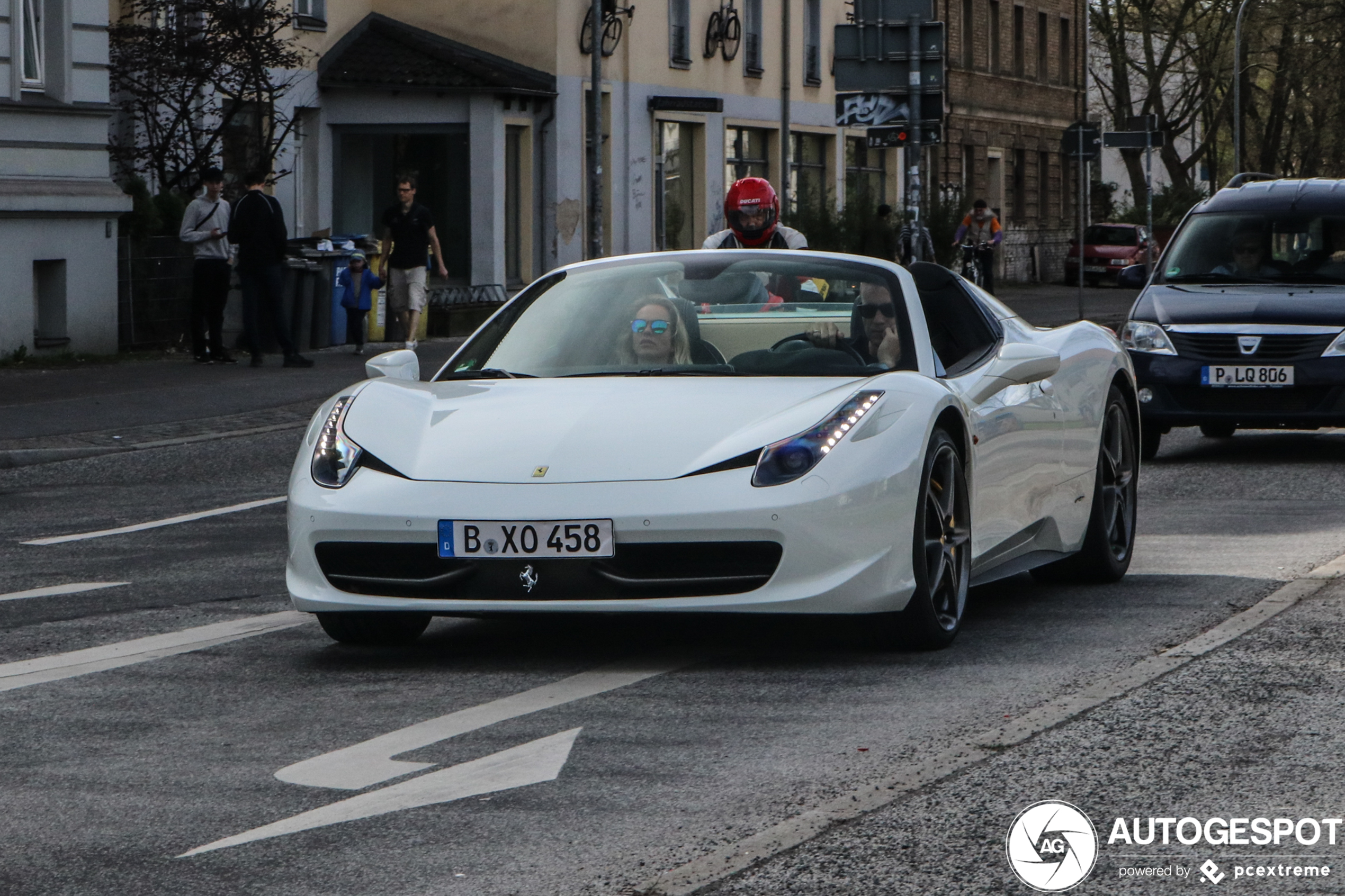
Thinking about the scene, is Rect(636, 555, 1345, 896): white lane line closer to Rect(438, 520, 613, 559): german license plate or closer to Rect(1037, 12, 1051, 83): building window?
Rect(438, 520, 613, 559): german license plate

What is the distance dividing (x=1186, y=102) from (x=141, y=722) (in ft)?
232

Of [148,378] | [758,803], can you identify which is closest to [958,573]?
[758,803]

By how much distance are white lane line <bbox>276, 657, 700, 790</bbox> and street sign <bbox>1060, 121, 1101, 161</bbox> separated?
28812 millimetres

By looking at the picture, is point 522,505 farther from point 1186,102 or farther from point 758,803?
point 1186,102

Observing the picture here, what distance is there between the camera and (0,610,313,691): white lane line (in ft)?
22.2

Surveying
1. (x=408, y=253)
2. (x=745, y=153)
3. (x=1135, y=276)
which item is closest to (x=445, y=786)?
(x=1135, y=276)

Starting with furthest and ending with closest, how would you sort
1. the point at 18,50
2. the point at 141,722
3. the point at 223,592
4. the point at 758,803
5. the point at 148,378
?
the point at 18,50 → the point at 148,378 → the point at 223,592 → the point at 141,722 → the point at 758,803

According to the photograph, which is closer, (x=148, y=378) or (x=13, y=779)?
(x=13, y=779)

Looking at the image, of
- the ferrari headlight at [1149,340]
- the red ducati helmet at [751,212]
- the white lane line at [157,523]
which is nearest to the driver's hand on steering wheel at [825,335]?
the red ducati helmet at [751,212]

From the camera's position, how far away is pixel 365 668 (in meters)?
6.81

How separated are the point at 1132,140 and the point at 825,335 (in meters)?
27.8

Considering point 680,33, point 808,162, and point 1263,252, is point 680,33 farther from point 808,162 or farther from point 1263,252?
point 1263,252

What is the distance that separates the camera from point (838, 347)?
7.37m

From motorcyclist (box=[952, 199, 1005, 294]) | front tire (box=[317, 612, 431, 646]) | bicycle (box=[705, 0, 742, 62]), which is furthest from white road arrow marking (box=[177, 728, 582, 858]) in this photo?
bicycle (box=[705, 0, 742, 62])
